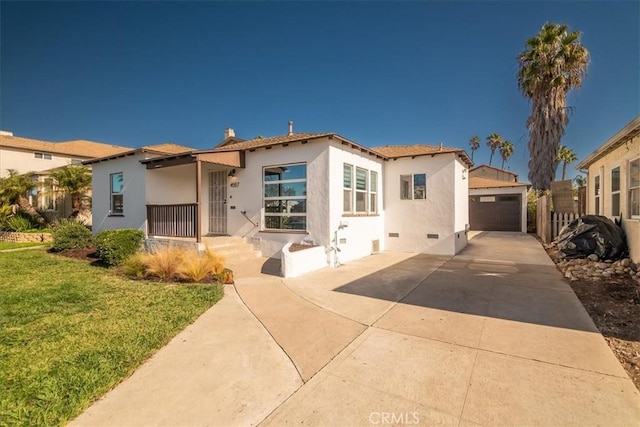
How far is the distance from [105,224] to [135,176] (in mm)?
3289

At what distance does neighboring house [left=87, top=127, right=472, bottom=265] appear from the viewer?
9.31 m

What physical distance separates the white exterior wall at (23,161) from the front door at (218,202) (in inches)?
734

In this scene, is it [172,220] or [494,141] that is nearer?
[172,220]

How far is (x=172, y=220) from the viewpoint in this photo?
10.5m

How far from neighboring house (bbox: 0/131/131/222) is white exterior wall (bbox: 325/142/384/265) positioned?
59.1 ft

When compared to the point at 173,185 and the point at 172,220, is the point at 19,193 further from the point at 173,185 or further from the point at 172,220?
the point at 172,220

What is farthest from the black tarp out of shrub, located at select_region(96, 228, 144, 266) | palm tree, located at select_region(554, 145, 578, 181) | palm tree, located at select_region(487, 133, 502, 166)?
palm tree, located at select_region(487, 133, 502, 166)

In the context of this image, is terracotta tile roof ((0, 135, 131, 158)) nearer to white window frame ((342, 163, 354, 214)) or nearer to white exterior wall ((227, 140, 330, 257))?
white exterior wall ((227, 140, 330, 257))

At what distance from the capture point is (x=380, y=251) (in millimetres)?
12156

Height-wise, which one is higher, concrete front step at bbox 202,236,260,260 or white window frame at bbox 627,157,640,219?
white window frame at bbox 627,157,640,219

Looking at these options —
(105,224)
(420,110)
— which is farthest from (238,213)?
(420,110)

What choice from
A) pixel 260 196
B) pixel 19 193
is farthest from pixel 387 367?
pixel 19 193

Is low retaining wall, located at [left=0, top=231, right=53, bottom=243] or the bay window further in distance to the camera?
low retaining wall, located at [left=0, top=231, right=53, bottom=243]

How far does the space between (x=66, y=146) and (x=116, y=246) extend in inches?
874
